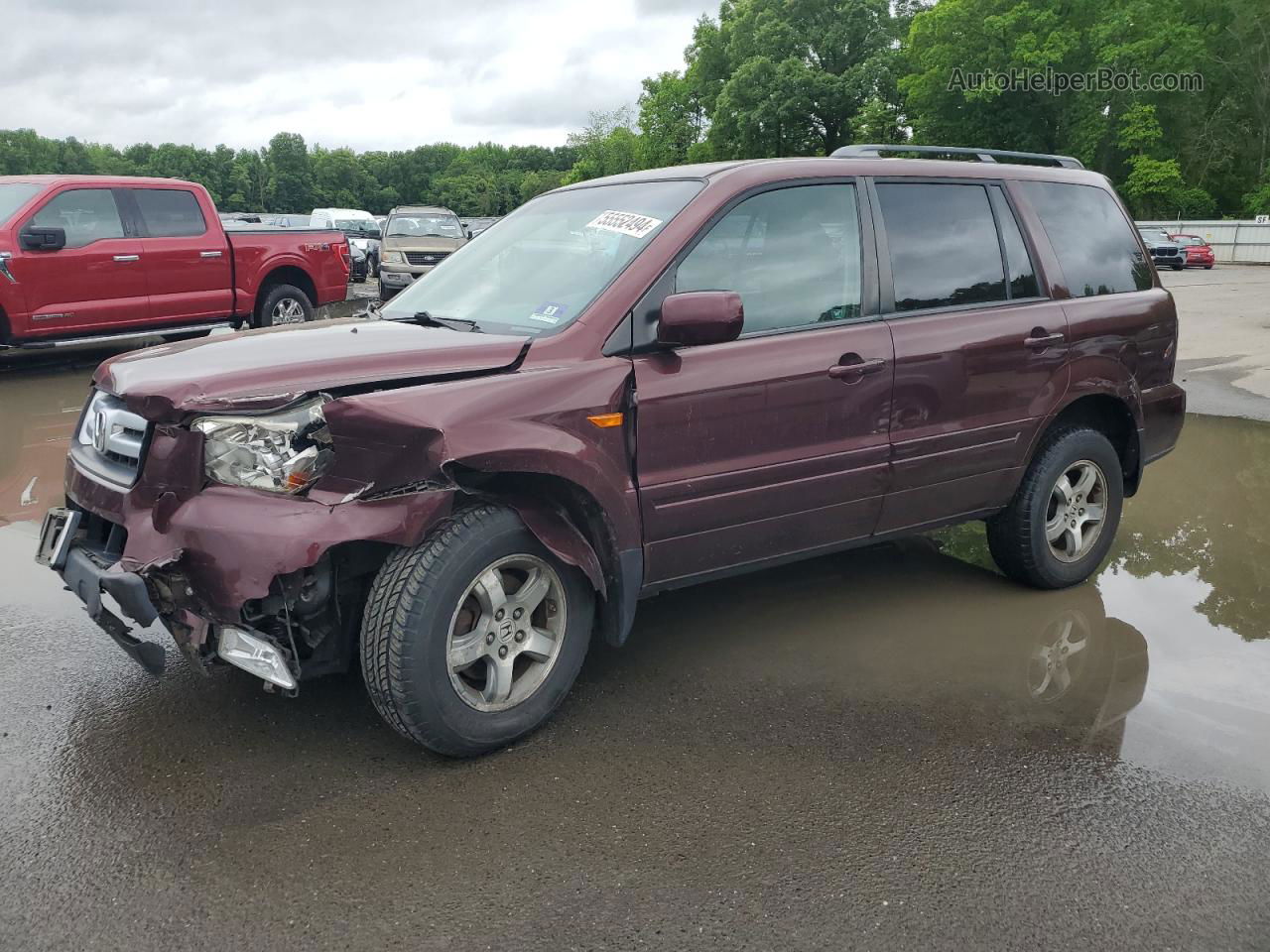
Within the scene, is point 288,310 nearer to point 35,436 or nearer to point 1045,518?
point 35,436

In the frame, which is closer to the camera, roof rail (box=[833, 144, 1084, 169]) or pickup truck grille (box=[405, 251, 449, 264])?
roof rail (box=[833, 144, 1084, 169])

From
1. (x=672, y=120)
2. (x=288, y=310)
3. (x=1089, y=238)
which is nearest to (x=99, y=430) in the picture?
(x=1089, y=238)

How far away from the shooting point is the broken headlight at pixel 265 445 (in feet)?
9.71

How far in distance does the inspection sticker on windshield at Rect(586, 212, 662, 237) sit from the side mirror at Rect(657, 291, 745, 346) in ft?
1.30

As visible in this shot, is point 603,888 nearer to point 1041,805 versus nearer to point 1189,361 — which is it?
point 1041,805

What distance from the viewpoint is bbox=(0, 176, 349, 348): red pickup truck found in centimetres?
1023

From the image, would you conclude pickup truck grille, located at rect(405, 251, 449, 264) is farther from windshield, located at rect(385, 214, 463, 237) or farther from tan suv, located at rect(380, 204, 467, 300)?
windshield, located at rect(385, 214, 463, 237)

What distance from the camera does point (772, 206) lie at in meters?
3.87

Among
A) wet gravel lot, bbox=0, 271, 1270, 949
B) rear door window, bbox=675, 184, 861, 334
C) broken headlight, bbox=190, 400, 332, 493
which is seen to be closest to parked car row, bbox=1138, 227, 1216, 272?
wet gravel lot, bbox=0, 271, 1270, 949

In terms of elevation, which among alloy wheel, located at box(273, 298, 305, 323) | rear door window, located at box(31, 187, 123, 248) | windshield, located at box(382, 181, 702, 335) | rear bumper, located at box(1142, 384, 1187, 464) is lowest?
rear bumper, located at box(1142, 384, 1187, 464)

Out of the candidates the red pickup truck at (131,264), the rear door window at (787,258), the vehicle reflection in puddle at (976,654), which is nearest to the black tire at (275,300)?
the red pickup truck at (131,264)

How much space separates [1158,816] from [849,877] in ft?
3.32

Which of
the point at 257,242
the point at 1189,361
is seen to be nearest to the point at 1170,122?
the point at 1189,361

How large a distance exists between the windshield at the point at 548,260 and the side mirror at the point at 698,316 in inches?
12.2
